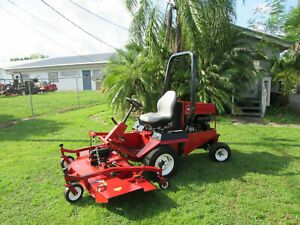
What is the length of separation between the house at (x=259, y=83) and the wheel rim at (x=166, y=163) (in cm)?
552

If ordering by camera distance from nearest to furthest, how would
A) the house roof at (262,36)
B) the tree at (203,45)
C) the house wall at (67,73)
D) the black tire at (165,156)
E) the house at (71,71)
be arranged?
the black tire at (165,156) → the tree at (203,45) → the house roof at (262,36) → the house at (71,71) → the house wall at (67,73)

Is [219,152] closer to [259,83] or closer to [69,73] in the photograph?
[259,83]

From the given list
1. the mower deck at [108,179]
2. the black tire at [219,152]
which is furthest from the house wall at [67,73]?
the mower deck at [108,179]

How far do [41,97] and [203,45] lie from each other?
45.0ft

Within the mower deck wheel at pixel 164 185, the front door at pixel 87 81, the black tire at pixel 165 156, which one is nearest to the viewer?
the mower deck wheel at pixel 164 185

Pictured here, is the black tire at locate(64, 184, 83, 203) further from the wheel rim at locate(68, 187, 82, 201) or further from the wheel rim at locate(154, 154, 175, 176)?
the wheel rim at locate(154, 154, 175, 176)

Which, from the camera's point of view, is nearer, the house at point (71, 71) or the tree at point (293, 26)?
the tree at point (293, 26)

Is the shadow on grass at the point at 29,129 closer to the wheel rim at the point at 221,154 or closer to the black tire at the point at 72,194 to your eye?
the black tire at the point at 72,194

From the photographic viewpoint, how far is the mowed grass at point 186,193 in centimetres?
298

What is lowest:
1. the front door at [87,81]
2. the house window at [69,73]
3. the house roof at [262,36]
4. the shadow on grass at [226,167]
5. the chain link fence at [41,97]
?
the shadow on grass at [226,167]

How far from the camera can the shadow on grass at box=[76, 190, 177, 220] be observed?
3045mm

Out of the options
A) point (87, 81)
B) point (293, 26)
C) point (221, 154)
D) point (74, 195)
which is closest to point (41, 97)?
point (87, 81)

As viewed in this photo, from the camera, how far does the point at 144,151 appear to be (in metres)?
3.99

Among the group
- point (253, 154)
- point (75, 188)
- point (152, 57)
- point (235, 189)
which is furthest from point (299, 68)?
point (75, 188)
